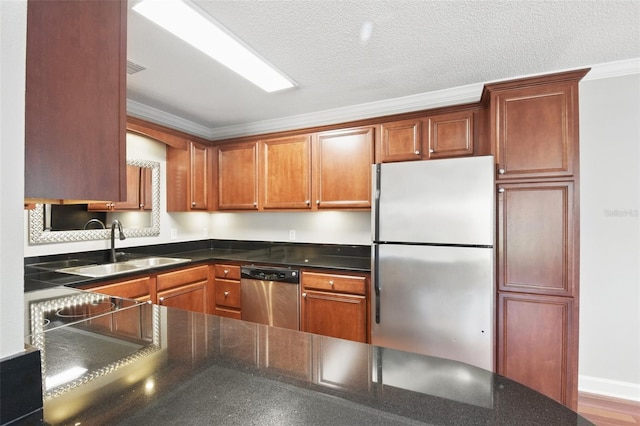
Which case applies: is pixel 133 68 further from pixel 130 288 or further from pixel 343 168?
pixel 343 168

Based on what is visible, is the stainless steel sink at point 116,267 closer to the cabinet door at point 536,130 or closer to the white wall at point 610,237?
the cabinet door at point 536,130

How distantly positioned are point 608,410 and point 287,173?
3.08 m

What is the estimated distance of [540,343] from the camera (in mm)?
2094

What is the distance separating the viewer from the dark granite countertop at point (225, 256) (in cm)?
202

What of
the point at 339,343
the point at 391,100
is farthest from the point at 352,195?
the point at 339,343

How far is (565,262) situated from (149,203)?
11.8 feet

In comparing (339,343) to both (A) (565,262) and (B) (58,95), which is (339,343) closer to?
(B) (58,95)

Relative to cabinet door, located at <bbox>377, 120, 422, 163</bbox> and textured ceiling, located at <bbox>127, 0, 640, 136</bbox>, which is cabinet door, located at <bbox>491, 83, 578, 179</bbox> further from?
Result: cabinet door, located at <bbox>377, 120, 422, 163</bbox>

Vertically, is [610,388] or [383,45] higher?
[383,45]

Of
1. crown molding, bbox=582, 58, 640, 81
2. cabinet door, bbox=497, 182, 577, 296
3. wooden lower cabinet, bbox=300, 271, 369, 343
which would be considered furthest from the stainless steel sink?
crown molding, bbox=582, 58, 640, 81

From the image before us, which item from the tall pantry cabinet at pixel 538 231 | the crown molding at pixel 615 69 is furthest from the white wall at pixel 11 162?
the crown molding at pixel 615 69

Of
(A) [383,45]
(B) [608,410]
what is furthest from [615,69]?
(B) [608,410]

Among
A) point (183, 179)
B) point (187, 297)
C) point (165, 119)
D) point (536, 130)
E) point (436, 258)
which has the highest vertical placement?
point (165, 119)

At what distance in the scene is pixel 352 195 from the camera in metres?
2.89
